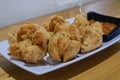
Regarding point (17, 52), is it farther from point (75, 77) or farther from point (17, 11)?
point (17, 11)

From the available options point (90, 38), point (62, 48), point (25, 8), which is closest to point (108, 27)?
point (90, 38)

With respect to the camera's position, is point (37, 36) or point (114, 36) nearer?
point (37, 36)

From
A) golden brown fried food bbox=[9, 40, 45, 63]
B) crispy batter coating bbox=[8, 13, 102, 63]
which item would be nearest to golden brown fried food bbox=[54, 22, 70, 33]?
→ crispy batter coating bbox=[8, 13, 102, 63]

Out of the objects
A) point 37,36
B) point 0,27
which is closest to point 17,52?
point 37,36

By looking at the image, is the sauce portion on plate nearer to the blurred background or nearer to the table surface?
the table surface

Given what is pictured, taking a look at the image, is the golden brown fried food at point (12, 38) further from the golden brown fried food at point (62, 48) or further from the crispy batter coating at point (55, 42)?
the golden brown fried food at point (62, 48)

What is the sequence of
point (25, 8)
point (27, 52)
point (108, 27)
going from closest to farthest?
Result: point (27, 52) → point (108, 27) → point (25, 8)

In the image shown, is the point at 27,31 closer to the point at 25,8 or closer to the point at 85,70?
the point at 85,70
